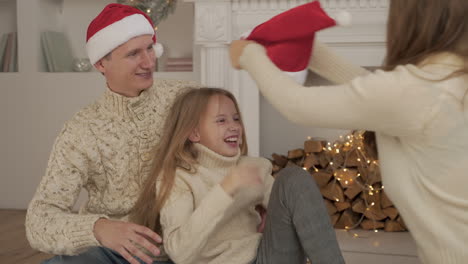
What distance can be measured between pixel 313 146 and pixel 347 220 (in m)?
0.37

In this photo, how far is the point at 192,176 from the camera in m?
1.47

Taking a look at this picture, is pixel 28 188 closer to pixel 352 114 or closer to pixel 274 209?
pixel 274 209

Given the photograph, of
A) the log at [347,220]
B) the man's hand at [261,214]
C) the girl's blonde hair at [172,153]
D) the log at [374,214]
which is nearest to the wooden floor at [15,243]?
the girl's blonde hair at [172,153]

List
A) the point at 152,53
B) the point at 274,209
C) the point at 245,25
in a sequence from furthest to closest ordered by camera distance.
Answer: the point at 245,25 → the point at 152,53 → the point at 274,209

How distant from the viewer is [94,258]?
4.61 feet

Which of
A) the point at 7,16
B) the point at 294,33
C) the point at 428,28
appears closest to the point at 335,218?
the point at 294,33

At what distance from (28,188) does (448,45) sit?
2.75 meters

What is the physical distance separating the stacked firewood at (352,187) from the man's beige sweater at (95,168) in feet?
3.88

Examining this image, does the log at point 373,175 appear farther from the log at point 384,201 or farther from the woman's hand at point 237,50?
the woman's hand at point 237,50

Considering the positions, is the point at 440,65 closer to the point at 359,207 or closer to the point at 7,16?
the point at 359,207

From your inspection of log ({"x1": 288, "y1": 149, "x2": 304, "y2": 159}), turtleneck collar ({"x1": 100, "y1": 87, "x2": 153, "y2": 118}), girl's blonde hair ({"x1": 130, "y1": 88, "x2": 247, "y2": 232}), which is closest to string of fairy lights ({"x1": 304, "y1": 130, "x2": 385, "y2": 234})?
log ({"x1": 288, "y1": 149, "x2": 304, "y2": 159})

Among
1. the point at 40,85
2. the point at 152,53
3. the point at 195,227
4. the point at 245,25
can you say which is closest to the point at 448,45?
the point at 195,227

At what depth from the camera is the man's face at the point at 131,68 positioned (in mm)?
1588

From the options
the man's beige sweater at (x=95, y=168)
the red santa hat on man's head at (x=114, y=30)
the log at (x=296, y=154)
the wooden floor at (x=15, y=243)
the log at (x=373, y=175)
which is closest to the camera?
the man's beige sweater at (x=95, y=168)
